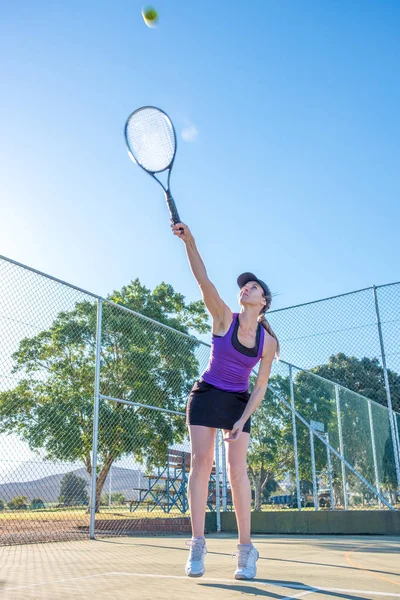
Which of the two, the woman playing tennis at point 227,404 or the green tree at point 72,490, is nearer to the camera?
the woman playing tennis at point 227,404

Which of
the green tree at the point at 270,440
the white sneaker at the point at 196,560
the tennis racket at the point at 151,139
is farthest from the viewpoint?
the green tree at the point at 270,440

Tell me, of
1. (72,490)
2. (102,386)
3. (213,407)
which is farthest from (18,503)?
(102,386)

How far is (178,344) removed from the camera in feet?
30.4

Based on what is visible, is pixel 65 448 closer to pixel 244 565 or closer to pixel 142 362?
pixel 142 362

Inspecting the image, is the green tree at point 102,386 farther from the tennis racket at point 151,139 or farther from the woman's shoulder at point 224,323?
the woman's shoulder at point 224,323

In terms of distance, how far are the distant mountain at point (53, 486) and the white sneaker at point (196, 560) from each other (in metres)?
3.22

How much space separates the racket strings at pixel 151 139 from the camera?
359 centimetres

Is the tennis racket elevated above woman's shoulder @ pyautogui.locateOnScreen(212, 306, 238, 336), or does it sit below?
above

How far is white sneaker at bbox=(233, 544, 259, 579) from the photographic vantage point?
8.14 ft

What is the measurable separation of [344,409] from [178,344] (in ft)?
13.2

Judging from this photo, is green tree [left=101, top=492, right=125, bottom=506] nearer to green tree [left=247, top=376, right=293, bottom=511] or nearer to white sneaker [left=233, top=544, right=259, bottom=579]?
green tree [left=247, top=376, right=293, bottom=511]

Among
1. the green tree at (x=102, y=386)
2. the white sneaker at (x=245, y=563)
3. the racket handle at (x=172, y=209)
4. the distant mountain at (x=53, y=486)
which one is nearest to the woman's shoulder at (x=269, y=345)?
the racket handle at (x=172, y=209)

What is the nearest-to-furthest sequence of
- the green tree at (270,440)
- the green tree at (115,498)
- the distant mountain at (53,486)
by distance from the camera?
1. the distant mountain at (53,486)
2. the green tree at (115,498)
3. the green tree at (270,440)

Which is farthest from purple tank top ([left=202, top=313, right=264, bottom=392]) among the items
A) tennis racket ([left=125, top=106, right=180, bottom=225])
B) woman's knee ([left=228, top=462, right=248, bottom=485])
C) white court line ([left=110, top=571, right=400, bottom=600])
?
tennis racket ([left=125, top=106, right=180, bottom=225])
